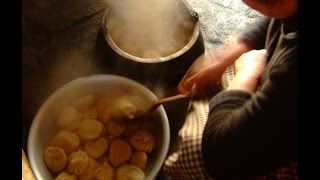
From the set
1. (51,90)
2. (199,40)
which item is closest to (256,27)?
(199,40)

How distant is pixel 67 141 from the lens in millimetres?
2289

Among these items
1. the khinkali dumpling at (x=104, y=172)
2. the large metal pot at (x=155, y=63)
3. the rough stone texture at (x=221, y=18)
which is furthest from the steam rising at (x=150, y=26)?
the khinkali dumpling at (x=104, y=172)

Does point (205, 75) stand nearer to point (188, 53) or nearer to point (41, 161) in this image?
point (188, 53)

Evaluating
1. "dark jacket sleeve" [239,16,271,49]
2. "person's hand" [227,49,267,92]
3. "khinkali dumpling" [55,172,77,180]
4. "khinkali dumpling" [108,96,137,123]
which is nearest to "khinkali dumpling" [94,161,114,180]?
"khinkali dumpling" [55,172,77,180]

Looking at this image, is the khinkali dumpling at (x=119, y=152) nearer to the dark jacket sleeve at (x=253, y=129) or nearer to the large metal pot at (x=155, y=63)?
the large metal pot at (x=155, y=63)

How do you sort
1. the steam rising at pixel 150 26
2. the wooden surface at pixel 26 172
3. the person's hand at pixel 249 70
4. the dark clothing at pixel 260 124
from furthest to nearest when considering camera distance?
the steam rising at pixel 150 26, the wooden surface at pixel 26 172, the person's hand at pixel 249 70, the dark clothing at pixel 260 124

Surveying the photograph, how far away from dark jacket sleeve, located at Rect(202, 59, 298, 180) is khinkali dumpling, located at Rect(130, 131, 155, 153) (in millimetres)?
691

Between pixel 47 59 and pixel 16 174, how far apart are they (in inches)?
86.1

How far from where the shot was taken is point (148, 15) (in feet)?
9.15

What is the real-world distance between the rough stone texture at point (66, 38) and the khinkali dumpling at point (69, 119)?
0.57 m

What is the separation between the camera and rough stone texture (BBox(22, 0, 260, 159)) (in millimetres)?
2996

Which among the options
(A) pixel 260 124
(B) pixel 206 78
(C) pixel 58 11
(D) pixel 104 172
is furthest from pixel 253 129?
(C) pixel 58 11

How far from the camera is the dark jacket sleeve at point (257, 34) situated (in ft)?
6.96

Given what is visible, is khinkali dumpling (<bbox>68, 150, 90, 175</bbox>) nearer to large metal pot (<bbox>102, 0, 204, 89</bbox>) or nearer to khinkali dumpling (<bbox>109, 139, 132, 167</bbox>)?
khinkali dumpling (<bbox>109, 139, 132, 167</bbox>)
